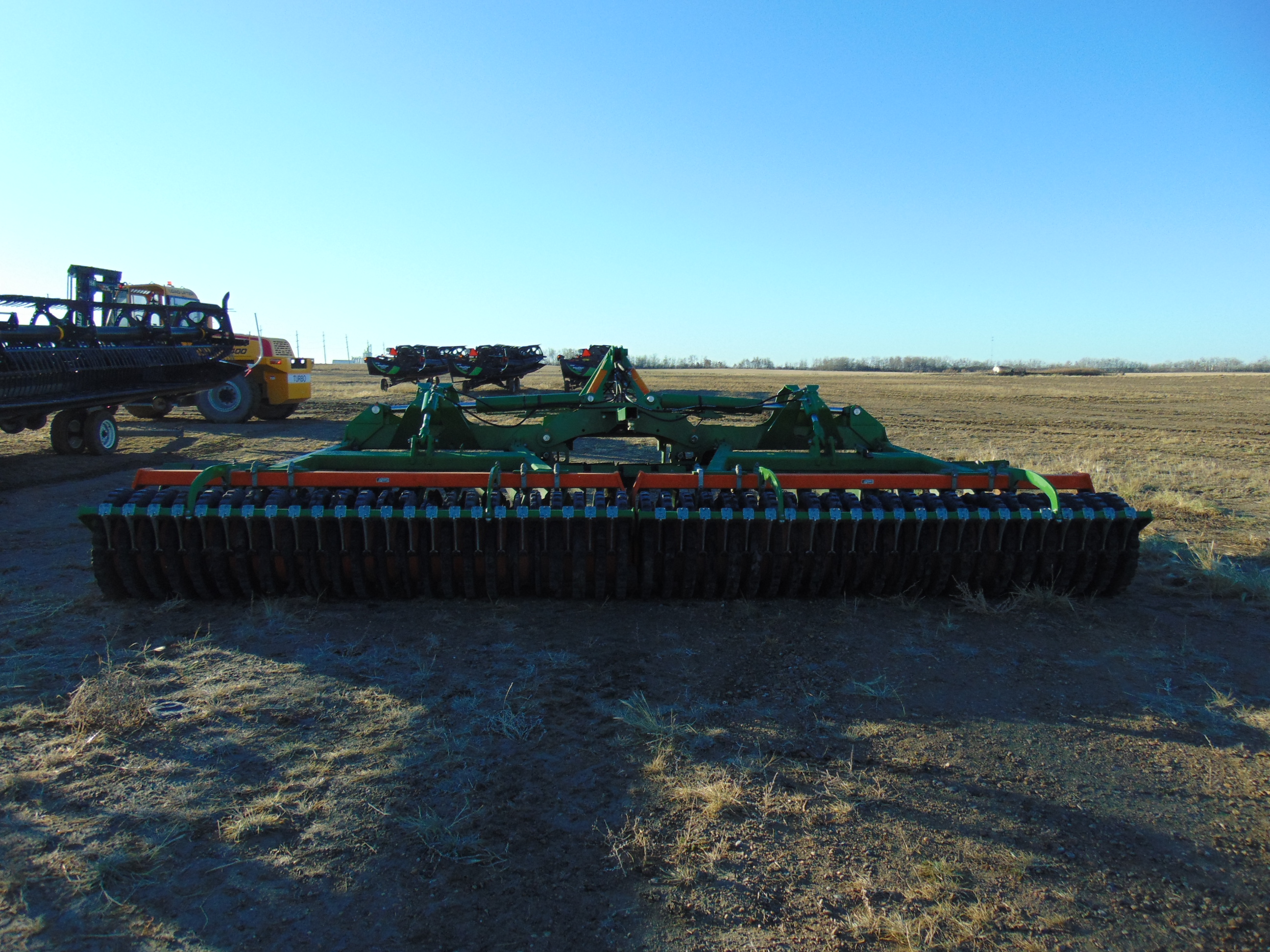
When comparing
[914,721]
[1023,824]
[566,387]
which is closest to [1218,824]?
[1023,824]

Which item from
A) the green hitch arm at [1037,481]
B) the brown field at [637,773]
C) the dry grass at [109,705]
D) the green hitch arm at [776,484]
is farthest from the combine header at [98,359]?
the green hitch arm at [1037,481]

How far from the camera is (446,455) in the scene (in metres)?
5.47

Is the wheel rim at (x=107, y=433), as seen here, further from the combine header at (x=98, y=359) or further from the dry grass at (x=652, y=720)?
the dry grass at (x=652, y=720)

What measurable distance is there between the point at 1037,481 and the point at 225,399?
1565 centimetres

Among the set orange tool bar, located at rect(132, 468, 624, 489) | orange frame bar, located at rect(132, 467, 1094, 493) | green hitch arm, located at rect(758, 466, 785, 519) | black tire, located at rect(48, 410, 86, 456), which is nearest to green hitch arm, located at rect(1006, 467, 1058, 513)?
orange frame bar, located at rect(132, 467, 1094, 493)

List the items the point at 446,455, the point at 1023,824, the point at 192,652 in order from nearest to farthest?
the point at 1023,824 → the point at 192,652 → the point at 446,455

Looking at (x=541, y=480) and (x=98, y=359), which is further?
(x=98, y=359)

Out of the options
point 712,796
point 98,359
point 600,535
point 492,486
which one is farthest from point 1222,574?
point 98,359

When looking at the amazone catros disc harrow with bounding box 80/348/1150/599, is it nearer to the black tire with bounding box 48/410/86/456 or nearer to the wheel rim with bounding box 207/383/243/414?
the black tire with bounding box 48/410/86/456

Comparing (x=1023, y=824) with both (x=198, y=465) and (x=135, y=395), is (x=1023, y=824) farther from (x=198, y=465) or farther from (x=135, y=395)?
(x=135, y=395)

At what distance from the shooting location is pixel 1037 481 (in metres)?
5.06

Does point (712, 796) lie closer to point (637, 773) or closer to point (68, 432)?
point (637, 773)

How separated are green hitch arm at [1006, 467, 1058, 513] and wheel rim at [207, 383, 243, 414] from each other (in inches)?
600

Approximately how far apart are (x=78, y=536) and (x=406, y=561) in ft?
12.4
